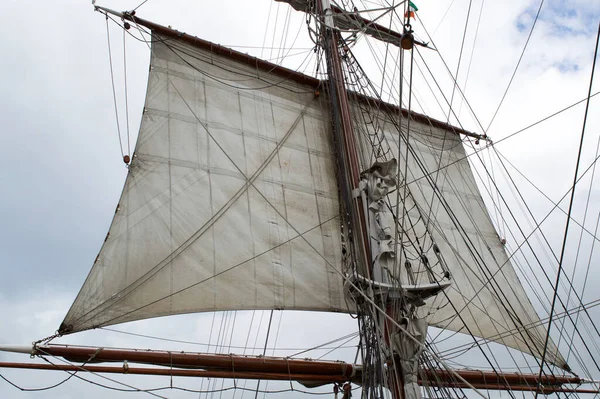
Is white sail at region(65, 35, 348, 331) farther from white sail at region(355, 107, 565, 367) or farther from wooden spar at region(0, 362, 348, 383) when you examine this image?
white sail at region(355, 107, 565, 367)

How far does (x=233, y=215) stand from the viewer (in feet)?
27.1

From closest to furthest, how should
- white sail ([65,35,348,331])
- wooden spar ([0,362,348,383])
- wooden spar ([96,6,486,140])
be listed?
wooden spar ([0,362,348,383])
white sail ([65,35,348,331])
wooden spar ([96,6,486,140])

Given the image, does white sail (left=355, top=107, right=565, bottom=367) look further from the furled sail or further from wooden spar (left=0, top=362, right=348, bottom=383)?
wooden spar (left=0, top=362, right=348, bottom=383)

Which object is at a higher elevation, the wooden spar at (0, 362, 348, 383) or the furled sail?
the furled sail

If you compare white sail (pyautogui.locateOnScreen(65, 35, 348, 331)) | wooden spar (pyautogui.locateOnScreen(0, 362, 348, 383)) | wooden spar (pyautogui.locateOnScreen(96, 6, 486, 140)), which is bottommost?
wooden spar (pyautogui.locateOnScreen(0, 362, 348, 383))

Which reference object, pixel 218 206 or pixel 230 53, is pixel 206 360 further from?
pixel 230 53

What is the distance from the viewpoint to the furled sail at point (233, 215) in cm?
715

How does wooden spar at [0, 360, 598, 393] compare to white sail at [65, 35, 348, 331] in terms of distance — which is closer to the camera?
wooden spar at [0, 360, 598, 393]

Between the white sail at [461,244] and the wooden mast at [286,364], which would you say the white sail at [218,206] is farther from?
the white sail at [461,244]

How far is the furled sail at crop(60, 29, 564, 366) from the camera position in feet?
23.5

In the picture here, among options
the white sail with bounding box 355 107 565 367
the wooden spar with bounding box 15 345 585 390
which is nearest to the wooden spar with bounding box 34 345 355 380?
the wooden spar with bounding box 15 345 585 390

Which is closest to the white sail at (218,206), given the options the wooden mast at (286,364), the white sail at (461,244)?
the wooden mast at (286,364)

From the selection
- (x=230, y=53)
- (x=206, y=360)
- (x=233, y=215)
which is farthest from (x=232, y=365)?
(x=230, y=53)

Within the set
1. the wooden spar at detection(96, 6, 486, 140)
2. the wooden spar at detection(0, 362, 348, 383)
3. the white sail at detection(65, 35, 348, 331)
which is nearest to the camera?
the wooden spar at detection(0, 362, 348, 383)
